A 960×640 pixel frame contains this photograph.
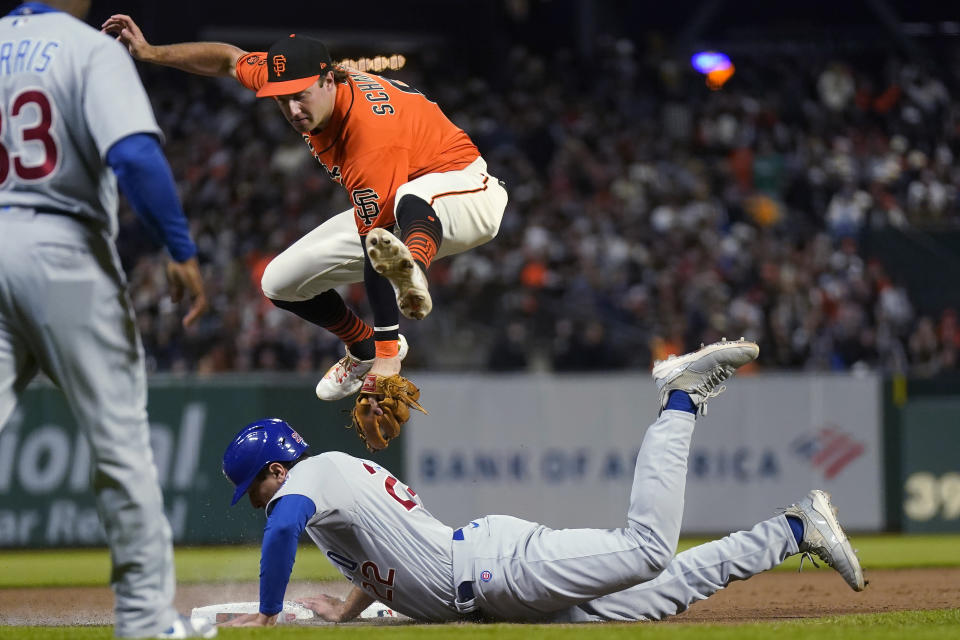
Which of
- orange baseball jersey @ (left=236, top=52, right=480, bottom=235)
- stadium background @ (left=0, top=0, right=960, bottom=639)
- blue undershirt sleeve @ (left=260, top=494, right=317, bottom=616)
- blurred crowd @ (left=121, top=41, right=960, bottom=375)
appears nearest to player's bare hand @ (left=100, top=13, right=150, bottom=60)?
orange baseball jersey @ (left=236, top=52, right=480, bottom=235)

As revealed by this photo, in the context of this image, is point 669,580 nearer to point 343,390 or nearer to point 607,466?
point 343,390

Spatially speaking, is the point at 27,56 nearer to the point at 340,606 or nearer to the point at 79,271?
the point at 79,271

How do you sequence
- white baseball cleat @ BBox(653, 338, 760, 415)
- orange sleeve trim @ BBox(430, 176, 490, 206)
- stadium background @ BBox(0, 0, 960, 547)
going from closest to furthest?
Result: white baseball cleat @ BBox(653, 338, 760, 415) < orange sleeve trim @ BBox(430, 176, 490, 206) < stadium background @ BBox(0, 0, 960, 547)

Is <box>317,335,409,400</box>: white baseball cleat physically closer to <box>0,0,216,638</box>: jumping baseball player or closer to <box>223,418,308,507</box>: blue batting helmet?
<box>223,418,308,507</box>: blue batting helmet

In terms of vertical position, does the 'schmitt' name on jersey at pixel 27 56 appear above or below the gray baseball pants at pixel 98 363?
above

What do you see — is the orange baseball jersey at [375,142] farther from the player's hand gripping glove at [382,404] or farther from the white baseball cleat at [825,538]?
the white baseball cleat at [825,538]

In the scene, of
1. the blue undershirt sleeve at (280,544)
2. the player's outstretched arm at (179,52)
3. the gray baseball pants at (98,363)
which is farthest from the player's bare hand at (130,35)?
the blue undershirt sleeve at (280,544)
